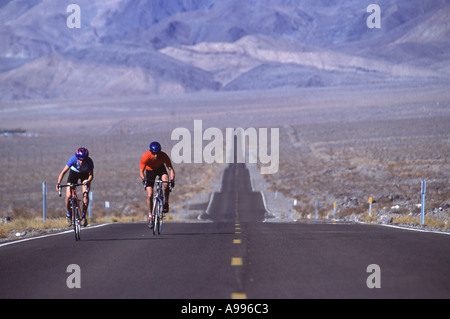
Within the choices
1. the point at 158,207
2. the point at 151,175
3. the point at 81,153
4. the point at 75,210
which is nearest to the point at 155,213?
the point at 158,207

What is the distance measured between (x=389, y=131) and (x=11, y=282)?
111 m

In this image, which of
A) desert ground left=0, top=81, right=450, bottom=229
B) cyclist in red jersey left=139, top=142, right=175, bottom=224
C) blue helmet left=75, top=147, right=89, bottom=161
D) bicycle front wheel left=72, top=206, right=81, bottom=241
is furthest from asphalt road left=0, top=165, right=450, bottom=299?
desert ground left=0, top=81, right=450, bottom=229

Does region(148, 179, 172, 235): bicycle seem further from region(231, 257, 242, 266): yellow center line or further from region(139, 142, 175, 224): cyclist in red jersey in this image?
region(231, 257, 242, 266): yellow center line

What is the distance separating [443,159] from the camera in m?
66.6

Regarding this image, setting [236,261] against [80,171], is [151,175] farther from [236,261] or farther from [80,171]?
[236,261]

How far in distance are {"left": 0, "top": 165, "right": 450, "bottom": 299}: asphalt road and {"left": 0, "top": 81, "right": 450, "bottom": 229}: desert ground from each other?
6868 mm

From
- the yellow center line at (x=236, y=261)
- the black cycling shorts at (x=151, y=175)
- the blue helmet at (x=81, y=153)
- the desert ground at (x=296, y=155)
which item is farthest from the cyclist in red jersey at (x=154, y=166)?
the desert ground at (x=296, y=155)

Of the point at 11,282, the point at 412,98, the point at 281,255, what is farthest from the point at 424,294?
the point at 412,98

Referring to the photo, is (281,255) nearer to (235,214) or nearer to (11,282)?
(11,282)

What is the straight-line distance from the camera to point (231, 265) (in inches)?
424

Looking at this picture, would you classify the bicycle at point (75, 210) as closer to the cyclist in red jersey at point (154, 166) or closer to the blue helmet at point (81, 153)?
the blue helmet at point (81, 153)

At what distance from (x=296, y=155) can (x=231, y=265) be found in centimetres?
8987

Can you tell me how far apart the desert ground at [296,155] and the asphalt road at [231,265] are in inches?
270
